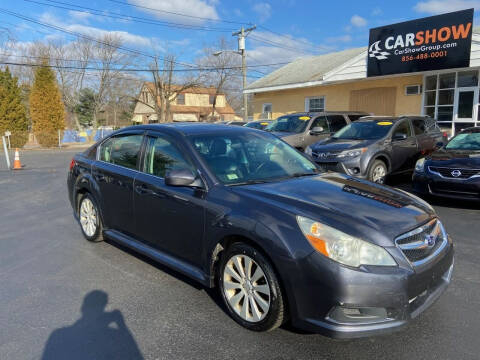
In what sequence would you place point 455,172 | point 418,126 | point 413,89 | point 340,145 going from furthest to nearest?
point 413,89 → point 418,126 → point 340,145 → point 455,172

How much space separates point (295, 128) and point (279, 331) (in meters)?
8.77

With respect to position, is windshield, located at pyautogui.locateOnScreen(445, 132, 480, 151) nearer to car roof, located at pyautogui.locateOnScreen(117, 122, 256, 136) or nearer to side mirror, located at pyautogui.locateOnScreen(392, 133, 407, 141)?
side mirror, located at pyautogui.locateOnScreen(392, 133, 407, 141)

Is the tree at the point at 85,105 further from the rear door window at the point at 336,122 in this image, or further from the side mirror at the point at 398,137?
the side mirror at the point at 398,137

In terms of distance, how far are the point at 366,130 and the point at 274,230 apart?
708cm

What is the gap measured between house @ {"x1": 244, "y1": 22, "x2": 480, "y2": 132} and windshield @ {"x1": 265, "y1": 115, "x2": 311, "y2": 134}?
Answer: 5059mm

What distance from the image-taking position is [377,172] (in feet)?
27.1

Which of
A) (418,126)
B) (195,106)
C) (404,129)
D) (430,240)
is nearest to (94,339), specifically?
(430,240)

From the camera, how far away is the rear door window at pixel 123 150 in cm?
432

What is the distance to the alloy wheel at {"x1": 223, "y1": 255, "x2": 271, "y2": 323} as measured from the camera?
290 centimetres

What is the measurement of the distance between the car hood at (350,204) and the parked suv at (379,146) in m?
4.21

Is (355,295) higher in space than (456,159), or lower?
lower

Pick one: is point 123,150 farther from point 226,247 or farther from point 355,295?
point 355,295

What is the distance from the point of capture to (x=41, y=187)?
993cm

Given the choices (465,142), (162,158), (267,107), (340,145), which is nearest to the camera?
(162,158)
